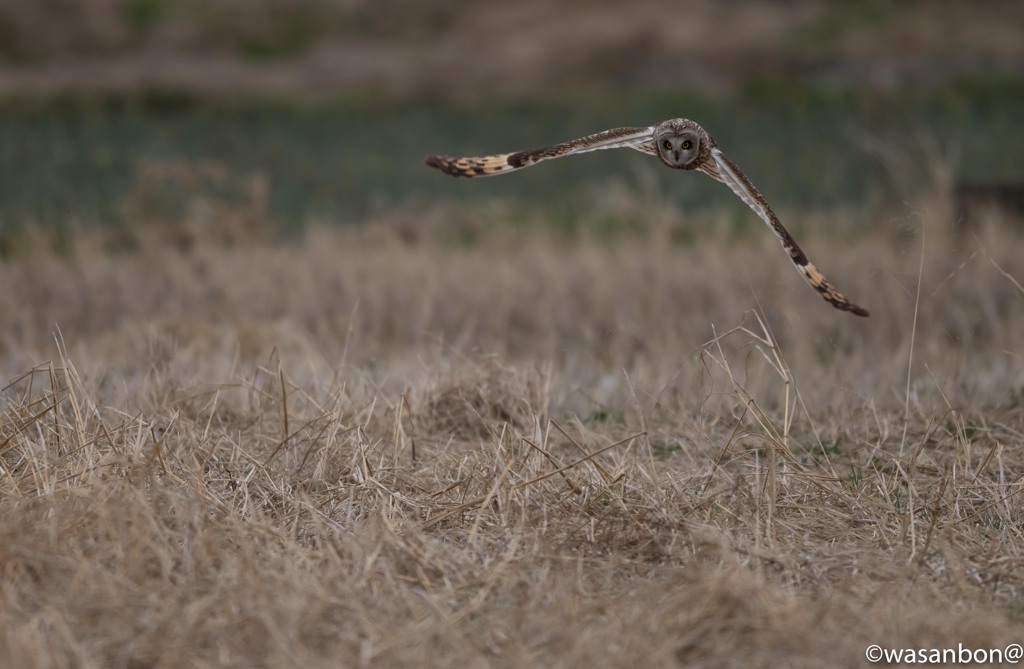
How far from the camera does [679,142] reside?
9.00 feet

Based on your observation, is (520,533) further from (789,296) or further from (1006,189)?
(1006,189)

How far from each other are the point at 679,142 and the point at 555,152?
0.29 metres

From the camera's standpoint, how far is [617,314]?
7.18 meters

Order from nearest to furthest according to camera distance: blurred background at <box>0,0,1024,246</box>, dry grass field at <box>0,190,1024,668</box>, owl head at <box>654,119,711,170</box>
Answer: dry grass field at <box>0,190,1024,668</box> < owl head at <box>654,119,711,170</box> < blurred background at <box>0,0,1024,246</box>

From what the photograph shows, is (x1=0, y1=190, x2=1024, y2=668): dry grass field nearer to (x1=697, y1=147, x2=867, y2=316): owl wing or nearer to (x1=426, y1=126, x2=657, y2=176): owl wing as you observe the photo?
(x1=697, y1=147, x2=867, y2=316): owl wing

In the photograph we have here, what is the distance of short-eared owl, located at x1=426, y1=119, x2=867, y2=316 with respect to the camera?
275 centimetres

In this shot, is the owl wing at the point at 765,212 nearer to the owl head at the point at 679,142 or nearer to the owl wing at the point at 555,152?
the owl head at the point at 679,142

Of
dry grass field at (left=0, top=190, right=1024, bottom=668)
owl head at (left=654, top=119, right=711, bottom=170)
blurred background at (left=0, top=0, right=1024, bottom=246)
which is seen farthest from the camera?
blurred background at (left=0, top=0, right=1024, bottom=246)

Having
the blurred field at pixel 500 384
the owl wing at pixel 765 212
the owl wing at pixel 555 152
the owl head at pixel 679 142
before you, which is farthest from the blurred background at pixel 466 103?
the owl wing at pixel 555 152

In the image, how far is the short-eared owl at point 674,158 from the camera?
2.75m

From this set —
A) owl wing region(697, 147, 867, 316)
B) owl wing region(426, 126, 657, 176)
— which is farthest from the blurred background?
owl wing region(426, 126, 657, 176)

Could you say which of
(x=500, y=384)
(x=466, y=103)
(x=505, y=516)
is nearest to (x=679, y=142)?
(x=505, y=516)

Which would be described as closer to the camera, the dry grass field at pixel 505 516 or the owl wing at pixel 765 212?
the dry grass field at pixel 505 516

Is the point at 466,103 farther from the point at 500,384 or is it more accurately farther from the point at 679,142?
the point at 679,142
